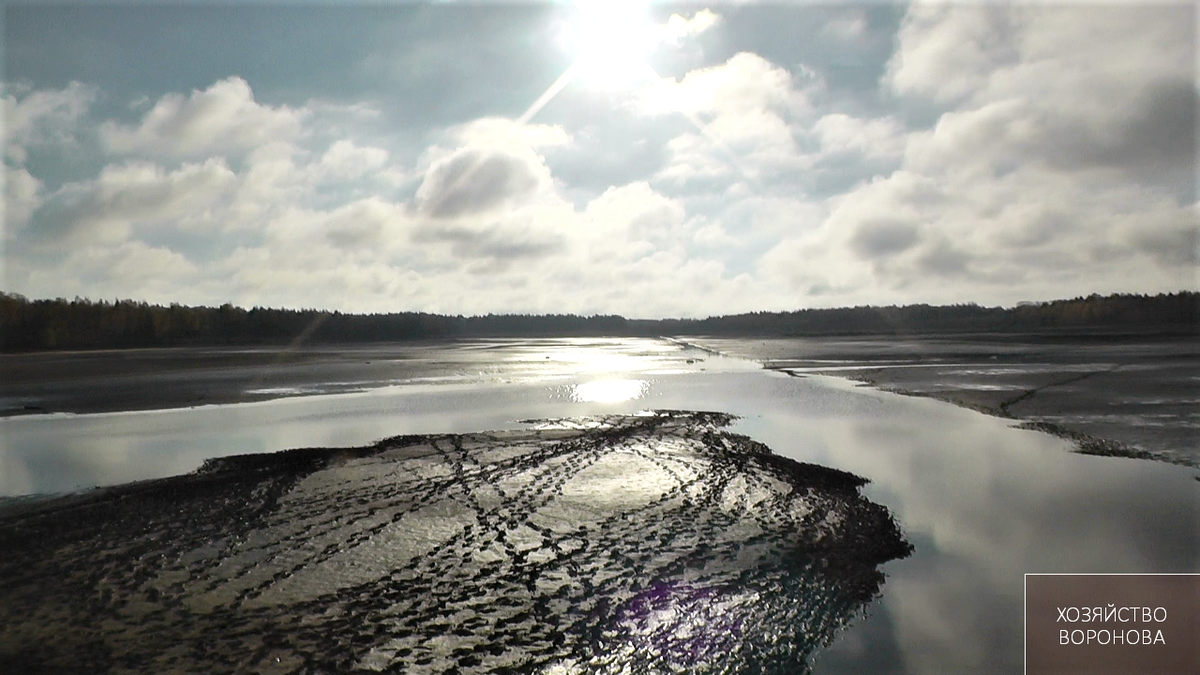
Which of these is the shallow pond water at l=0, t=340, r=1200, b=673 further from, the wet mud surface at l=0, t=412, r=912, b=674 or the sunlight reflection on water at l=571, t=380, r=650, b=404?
the wet mud surface at l=0, t=412, r=912, b=674

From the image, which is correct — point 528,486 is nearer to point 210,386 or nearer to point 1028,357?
point 210,386

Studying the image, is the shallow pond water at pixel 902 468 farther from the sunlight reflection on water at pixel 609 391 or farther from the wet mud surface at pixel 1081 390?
the wet mud surface at pixel 1081 390

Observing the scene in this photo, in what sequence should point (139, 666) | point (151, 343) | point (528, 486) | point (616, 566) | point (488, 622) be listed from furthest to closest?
1. point (151, 343)
2. point (528, 486)
3. point (616, 566)
4. point (488, 622)
5. point (139, 666)

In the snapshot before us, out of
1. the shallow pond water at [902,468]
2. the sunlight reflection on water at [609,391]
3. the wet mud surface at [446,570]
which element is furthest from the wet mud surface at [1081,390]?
the sunlight reflection on water at [609,391]

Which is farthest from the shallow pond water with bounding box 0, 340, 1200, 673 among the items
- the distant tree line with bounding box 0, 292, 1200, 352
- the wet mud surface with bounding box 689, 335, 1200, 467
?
the distant tree line with bounding box 0, 292, 1200, 352

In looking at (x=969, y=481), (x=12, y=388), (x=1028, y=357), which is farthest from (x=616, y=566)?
(x=1028, y=357)
